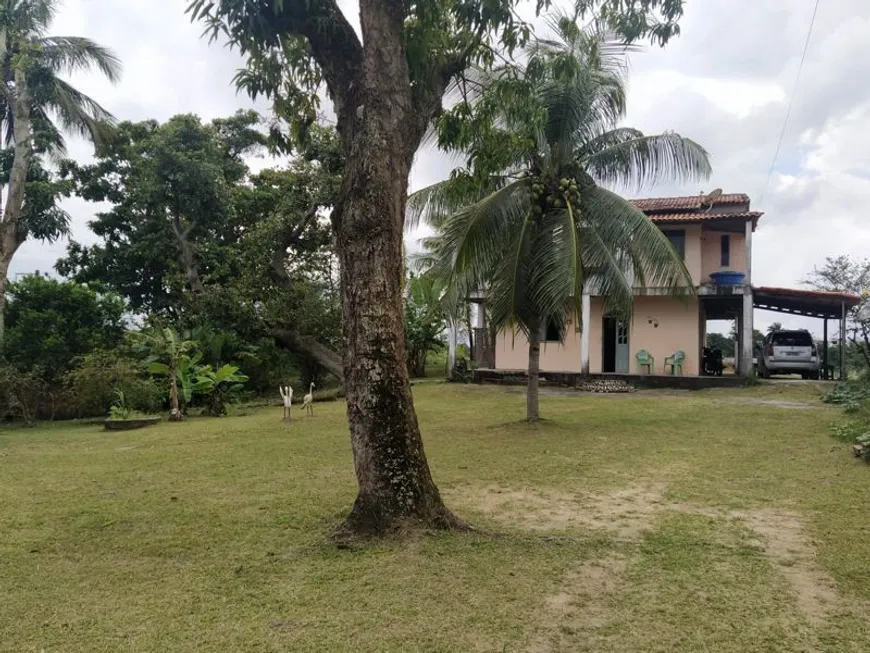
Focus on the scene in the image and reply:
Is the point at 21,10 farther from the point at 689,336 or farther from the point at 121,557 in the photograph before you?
the point at 689,336

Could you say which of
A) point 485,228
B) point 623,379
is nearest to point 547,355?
point 623,379

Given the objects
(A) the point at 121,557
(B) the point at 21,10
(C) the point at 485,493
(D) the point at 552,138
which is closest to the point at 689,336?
(D) the point at 552,138

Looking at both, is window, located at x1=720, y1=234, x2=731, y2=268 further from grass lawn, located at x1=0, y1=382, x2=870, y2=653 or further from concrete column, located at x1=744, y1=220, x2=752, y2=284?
grass lawn, located at x1=0, y1=382, x2=870, y2=653

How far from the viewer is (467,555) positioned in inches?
172

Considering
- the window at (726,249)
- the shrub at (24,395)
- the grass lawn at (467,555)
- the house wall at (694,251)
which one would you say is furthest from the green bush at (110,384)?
the window at (726,249)

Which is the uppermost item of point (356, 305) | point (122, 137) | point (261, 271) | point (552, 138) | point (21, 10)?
point (21, 10)

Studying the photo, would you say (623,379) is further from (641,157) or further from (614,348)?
(641,157)

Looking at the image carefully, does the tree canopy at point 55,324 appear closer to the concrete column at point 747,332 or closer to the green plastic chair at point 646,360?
the green plastic chair at point 646,360

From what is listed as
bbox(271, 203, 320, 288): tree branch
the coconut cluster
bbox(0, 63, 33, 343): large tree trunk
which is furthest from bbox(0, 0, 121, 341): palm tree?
the coconut cluster

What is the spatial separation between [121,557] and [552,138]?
Answer: 8.94 meters

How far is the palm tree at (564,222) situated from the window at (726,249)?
9662mm

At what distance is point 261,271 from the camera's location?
18.7 metres

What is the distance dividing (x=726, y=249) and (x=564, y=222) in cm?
1172

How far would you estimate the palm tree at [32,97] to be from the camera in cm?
1565
